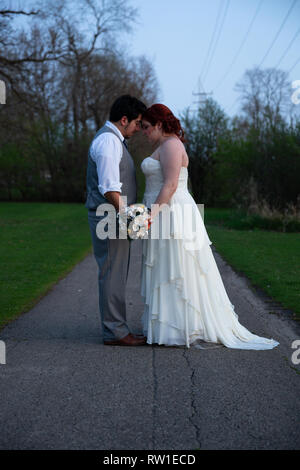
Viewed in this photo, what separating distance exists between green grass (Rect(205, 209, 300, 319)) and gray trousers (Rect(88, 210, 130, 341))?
7.94ft

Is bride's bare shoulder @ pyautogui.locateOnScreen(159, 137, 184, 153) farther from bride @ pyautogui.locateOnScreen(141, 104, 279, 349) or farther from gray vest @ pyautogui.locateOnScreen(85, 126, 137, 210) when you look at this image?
gray vest @ pyautogui.locateOnScreen(85, 126, 137, 210)

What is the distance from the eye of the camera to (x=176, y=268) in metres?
4.95

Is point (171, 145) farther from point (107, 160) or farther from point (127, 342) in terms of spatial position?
point (127, 342)

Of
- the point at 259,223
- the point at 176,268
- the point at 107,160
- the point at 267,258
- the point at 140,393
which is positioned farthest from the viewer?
the point at 259,223

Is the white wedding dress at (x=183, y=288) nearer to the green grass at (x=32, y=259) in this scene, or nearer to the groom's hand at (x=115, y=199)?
A: the groom's hand at (x=115, y=199)

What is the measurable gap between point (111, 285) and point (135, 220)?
0.70 meters

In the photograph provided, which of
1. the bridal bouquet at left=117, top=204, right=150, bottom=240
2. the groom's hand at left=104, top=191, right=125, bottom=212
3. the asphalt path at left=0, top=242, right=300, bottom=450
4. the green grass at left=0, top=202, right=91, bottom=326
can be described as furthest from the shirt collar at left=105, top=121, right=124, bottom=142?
the green grass at left=0, top=202, right=91, bottom=326

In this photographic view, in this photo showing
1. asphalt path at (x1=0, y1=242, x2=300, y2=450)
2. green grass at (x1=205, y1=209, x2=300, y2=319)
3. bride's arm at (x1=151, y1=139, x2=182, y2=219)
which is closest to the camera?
asphalt path at (x1=0, y1=242, x2=300, y2=450)

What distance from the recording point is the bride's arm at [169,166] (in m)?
4.82

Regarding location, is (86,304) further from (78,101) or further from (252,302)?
(78,101)

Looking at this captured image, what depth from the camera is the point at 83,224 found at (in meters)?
21.7

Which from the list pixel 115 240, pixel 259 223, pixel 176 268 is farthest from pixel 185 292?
pixel 259 223

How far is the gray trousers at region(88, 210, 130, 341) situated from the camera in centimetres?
491

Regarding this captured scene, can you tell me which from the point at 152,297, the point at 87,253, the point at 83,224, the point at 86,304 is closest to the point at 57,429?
the point at 152,297
